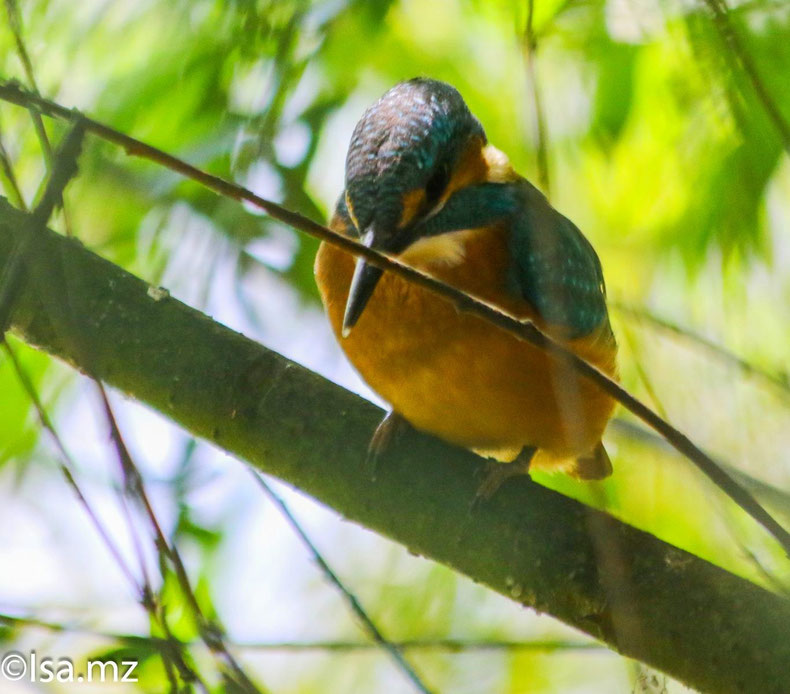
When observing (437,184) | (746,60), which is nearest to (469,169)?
(437,184)

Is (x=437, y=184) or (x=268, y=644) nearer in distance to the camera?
(x=268, y=644)

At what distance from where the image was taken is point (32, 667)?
82.2 inches

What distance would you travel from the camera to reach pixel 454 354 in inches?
105

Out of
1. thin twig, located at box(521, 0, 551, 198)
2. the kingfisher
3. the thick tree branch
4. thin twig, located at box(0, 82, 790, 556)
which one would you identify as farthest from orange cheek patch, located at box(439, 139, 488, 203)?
thin twig, located at box(0, 82, 790, 556)

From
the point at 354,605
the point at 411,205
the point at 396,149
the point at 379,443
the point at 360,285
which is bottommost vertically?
the point at 354,605

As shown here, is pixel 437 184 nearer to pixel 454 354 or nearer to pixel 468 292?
pixel 468 292

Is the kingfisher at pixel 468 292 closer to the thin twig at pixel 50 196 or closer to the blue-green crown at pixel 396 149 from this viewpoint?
the blue-green crown at pixel 396 149

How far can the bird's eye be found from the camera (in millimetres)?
2477

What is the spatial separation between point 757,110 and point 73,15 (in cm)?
156

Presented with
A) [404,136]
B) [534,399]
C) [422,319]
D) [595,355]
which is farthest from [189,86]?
[595,355]

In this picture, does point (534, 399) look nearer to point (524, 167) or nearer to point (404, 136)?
point (404, 136)

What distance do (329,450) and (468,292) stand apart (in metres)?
0.65

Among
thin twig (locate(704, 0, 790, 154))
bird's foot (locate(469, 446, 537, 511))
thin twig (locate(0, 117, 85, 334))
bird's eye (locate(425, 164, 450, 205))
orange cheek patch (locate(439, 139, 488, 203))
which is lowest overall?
thin twig (locate(0, 117, 85, 334))

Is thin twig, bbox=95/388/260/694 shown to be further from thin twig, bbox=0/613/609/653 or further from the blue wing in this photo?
the blue wing
